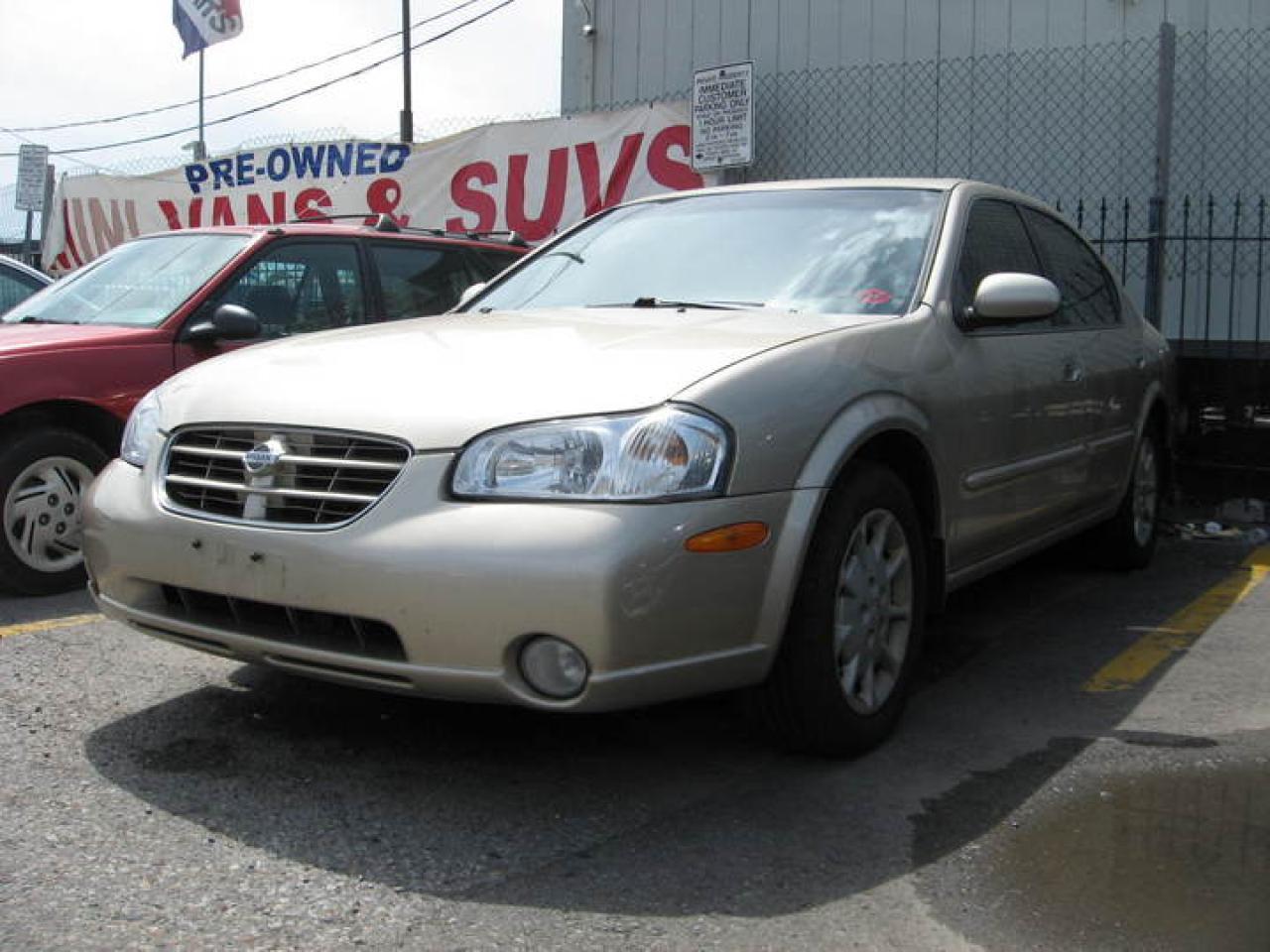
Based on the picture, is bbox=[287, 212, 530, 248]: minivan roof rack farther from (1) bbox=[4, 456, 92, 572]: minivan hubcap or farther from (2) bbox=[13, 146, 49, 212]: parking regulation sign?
(2) bbox=[13, 146, 49, 212]: parking regulation sign

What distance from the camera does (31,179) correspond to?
47.6 feet

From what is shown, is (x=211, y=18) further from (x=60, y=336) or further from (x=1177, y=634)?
(x=1177, y=634)

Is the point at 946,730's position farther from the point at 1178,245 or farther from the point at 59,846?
the point at 1178,245

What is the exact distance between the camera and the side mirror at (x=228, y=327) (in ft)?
18.0

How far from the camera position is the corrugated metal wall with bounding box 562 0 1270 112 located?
364 inches

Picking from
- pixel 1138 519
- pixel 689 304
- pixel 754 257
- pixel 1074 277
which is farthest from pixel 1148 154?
pixel 689 304

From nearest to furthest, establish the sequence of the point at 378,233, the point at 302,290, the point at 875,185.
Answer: the point at 875,185 → the point at 302,290 → the point at 378,233

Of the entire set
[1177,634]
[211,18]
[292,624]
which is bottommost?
[1177,634]

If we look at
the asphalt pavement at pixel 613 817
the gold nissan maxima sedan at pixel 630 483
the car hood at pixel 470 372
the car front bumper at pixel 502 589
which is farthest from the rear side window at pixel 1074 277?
the car front bumper at pixel 502 589

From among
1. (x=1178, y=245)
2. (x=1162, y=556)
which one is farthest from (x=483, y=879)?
(x=1178, y=245)

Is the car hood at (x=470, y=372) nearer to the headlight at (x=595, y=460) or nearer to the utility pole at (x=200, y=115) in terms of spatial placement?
the headlight at (x=595, y=460)

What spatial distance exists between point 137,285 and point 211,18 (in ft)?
52.8

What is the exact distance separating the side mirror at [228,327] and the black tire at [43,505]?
63 centimetres

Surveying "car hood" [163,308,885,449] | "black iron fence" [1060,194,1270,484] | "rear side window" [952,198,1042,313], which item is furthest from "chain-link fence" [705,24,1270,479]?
"car hood" [163,308,885,449]
